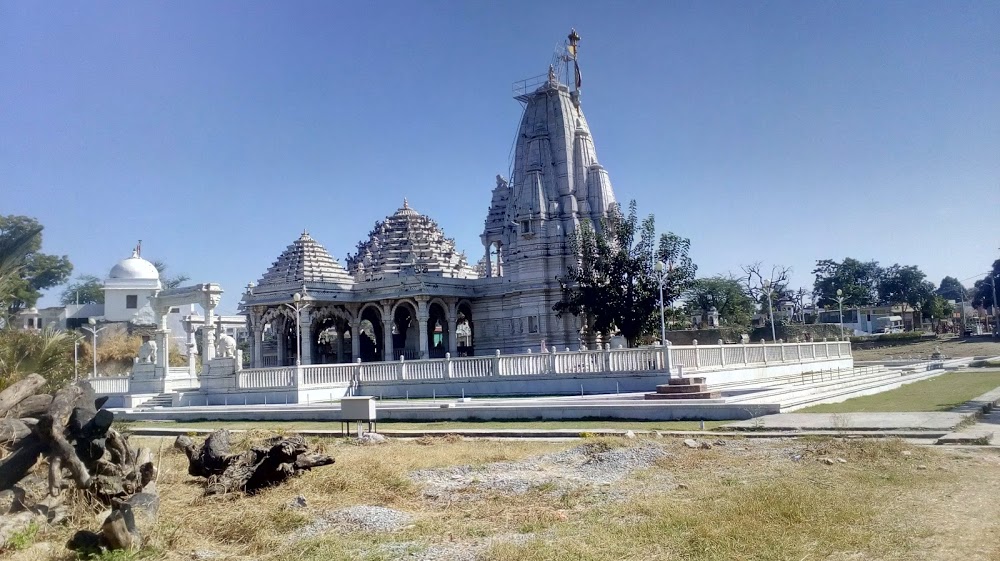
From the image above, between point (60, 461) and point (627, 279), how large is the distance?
29.1 metres

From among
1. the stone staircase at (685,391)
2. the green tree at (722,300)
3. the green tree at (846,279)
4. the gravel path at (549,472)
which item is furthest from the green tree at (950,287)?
the gravel path at (549,472)

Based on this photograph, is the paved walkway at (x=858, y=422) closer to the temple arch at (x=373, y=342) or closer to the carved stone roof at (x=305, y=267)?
the carved stone roof at (x=305, y=267)

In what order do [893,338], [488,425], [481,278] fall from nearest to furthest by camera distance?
[488,425]
[481,278]
[893,338]

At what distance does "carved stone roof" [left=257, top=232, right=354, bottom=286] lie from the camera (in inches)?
1710

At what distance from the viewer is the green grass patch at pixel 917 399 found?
1788cm

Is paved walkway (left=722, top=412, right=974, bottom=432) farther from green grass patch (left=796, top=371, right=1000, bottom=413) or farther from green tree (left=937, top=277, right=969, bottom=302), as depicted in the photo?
green tree (left=937, top=277, right=969, bottom=302)

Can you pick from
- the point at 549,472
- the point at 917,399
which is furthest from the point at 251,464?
the point at 917,399

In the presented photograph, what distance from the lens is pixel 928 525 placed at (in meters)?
7.15

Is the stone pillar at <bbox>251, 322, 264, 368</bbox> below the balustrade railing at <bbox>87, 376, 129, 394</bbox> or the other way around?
the other way around

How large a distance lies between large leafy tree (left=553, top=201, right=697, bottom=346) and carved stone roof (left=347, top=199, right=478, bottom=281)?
10.9 metres

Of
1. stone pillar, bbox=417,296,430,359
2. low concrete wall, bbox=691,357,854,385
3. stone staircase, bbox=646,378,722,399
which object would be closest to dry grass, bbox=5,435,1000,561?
stone staircase, bbox=646,378,722,399

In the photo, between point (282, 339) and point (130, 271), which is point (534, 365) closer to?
point (282, 339)

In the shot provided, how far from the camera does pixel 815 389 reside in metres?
21.3

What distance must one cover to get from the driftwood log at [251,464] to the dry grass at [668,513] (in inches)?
9.0
